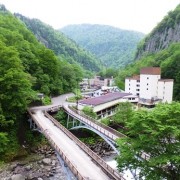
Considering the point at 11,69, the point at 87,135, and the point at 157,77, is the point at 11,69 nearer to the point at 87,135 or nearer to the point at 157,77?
the point at 87,135

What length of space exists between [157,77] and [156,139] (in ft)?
159

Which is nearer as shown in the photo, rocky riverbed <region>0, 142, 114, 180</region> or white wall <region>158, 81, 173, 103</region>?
rocky riverbed <region>0, 142, 114, 180</region>

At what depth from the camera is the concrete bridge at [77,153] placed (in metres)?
21.5

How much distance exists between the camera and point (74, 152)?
88.4ft

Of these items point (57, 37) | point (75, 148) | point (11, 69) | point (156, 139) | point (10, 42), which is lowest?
point (75, 148)

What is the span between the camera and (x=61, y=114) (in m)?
46.8

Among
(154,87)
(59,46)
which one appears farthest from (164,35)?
(154,87)

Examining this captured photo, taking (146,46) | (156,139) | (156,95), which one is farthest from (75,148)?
(146,46)

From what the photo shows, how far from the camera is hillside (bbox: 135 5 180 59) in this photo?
11712 centimetres

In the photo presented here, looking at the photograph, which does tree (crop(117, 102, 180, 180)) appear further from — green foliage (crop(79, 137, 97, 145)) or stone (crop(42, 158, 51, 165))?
green foliage (crop(79, 137, 97, 145))

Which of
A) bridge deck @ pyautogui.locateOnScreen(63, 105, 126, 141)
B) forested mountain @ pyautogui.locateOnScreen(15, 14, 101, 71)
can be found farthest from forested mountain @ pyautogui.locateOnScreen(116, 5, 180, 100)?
bridge deck @ pyautogui.locateOnScreen(63, 105, 126, 141)

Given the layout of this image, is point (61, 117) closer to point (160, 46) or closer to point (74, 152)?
point (74, 152)

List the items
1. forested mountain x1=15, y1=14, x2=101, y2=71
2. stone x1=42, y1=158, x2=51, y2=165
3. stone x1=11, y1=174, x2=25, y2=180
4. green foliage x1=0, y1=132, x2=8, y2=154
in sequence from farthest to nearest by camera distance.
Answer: forested mountain x1=15, y1=14, x2=101, y2=71 < stone x1=42, y1=158, x2=51, y2=165 < green foliage x1=0, y1=132, x2=8, y2=154 < stone x1=11, y1=174, x2=25, y2=180

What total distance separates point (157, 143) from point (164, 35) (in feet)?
381
